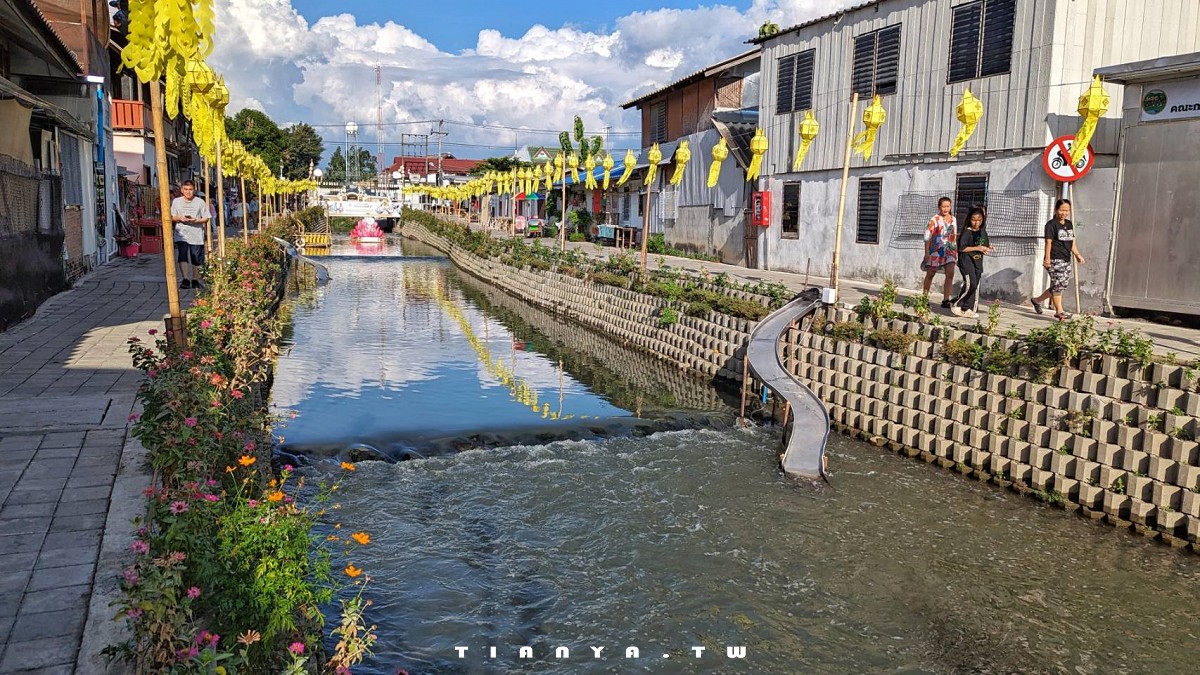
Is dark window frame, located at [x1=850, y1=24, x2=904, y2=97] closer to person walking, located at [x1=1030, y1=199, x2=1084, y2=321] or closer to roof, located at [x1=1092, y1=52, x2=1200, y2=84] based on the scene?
roof, located at [x1=1092, y1=52, x2=1200, y2=84]

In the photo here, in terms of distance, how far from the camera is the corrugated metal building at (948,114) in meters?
15.1

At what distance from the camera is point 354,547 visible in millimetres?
8172

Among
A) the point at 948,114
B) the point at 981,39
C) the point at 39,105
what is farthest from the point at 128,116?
the point at 981,39

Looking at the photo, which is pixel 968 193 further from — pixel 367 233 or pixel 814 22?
pixel 367 233

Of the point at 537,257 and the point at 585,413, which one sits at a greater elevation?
the point at 537,257

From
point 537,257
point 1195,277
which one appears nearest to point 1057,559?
point 1195,277

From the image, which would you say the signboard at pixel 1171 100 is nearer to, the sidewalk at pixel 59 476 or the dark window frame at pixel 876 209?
the dark window frame at pixel 876 209

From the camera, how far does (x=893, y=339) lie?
1220 centimetres

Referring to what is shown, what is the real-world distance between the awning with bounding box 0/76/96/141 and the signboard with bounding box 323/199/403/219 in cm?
4939

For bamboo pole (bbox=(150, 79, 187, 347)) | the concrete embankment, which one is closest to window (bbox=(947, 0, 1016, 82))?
the concrete embankment

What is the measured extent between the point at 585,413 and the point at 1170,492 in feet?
27.0

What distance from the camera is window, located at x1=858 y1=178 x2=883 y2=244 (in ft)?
63.0

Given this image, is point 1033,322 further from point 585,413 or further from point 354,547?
point 354,547

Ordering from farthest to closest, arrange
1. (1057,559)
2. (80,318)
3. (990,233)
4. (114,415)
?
(990,233)
(80,318)
(1057,559)
(114,415)
